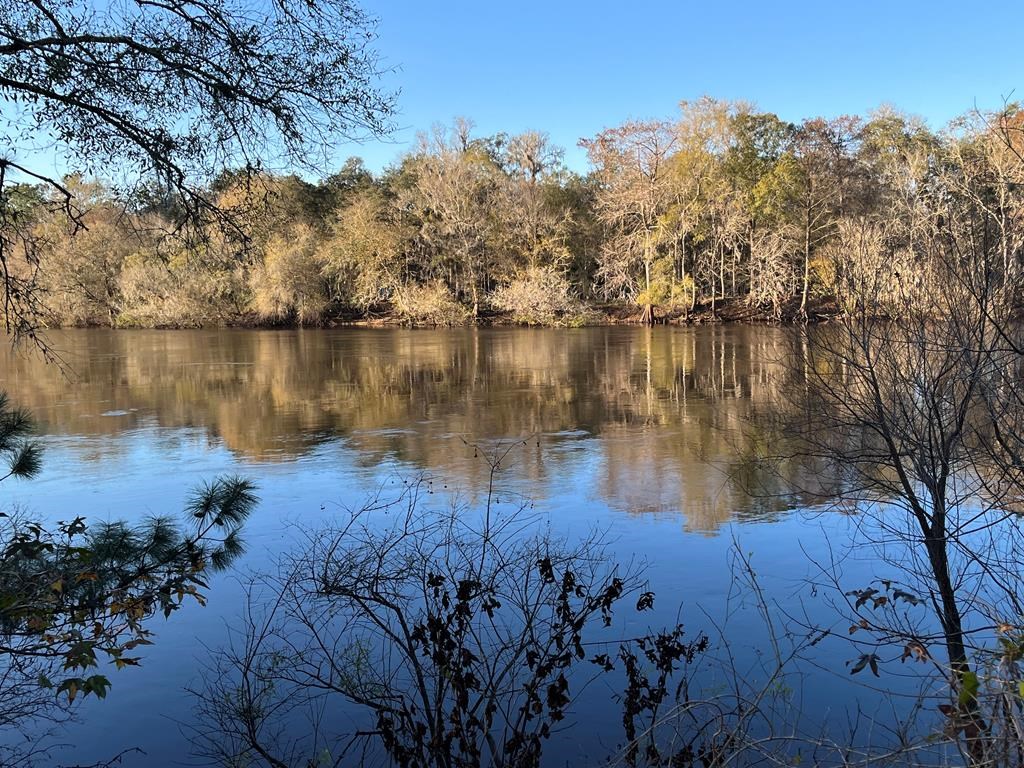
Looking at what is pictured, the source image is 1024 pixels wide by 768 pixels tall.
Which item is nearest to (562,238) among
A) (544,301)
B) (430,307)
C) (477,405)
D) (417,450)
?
(544,301)

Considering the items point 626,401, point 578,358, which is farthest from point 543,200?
point 626,401

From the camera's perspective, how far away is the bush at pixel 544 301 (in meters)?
43.4

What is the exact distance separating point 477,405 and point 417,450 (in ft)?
14.3

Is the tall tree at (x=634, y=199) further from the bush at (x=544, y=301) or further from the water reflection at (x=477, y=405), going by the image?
the water reflection at (x=477, y=405)

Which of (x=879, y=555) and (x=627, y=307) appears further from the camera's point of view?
(x=627, y=307)

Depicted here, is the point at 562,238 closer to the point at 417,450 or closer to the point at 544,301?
the point at 544,301

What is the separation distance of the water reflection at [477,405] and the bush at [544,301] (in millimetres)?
12162

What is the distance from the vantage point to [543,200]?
4578 centimetres

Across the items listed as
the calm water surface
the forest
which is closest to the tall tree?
the forest

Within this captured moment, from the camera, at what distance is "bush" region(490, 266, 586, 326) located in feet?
142

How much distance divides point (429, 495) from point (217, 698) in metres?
4.40

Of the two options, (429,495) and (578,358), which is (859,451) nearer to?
(429,495)

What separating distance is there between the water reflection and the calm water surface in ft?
0.21

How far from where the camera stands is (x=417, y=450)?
39.1 ft
